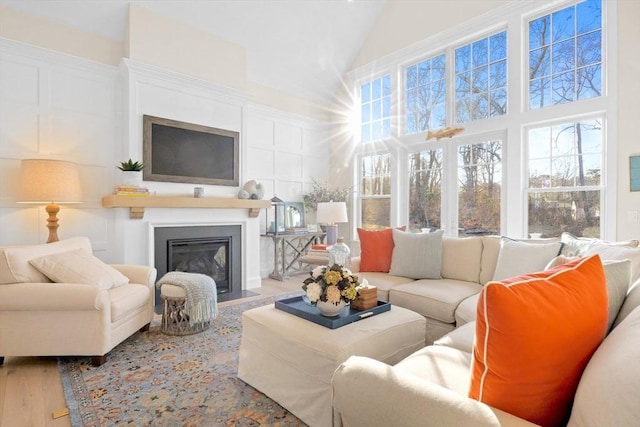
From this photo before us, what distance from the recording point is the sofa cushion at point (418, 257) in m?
3.26

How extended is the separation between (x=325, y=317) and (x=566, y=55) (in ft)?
13.2

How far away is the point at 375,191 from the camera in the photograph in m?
5.85

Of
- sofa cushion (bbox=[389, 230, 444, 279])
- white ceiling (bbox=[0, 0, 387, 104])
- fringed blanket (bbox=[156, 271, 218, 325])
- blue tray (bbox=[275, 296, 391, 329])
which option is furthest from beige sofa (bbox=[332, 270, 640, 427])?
white ceiling (bbox=[0, 0, 387, 104])

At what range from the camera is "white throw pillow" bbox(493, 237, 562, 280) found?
257 centimetres

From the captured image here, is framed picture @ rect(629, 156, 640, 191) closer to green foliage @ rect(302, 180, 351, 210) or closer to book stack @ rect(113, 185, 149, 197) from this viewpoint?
green foliage @ rect(302, 180, 351, 210)

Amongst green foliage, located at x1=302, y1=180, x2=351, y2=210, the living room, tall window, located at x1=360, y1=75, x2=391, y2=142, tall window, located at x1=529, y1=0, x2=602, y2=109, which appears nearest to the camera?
the living room

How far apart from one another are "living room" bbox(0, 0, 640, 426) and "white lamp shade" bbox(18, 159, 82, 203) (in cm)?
39

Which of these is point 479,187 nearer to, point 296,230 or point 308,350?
point 296,230

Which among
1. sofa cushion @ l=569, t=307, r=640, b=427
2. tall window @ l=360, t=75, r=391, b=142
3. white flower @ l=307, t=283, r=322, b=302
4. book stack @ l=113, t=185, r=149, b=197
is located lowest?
white flower @ l=307, t=283, r=322, b=302

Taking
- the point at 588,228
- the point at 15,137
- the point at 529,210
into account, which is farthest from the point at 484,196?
the point at 15,137

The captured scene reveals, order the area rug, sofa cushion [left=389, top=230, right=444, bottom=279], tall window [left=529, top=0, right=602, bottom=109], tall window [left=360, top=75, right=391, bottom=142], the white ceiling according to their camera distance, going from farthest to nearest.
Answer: tall window [left=360, top=75, right=391, bottom=142] → the white ceiling → tall window [left=529, top=0, right=602, bottom=109] → sofa cushion [left=389, top=230, right=444, bottom=279] → the area rug

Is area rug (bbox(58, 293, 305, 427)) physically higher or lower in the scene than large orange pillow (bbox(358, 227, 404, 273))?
lower

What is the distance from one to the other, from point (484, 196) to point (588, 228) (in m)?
1.15

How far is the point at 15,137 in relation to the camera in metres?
3.47
